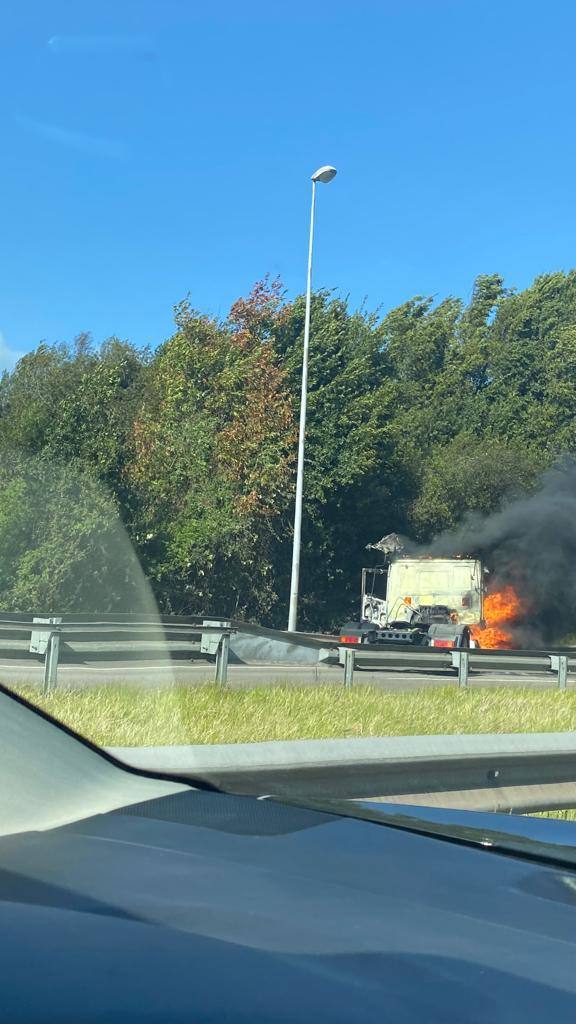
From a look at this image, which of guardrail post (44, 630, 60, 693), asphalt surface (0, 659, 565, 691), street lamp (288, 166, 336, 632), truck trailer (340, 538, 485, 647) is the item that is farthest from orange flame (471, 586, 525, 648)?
guardrail post (44, 630, 60, 693)

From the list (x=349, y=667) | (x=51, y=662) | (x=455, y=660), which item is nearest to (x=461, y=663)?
(x=455, y=660)

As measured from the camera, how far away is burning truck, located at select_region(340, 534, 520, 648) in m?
26.7

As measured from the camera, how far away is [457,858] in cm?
235

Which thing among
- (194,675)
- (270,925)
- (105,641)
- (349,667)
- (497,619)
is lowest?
(194,675)

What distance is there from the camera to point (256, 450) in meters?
35.9

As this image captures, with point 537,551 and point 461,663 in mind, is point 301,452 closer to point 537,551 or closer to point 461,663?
point 537,551

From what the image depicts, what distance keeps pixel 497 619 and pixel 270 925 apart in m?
27.0

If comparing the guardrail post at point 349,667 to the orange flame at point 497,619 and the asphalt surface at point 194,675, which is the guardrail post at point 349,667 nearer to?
the asphalt surface at point 194,675

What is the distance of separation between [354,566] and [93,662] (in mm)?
28349

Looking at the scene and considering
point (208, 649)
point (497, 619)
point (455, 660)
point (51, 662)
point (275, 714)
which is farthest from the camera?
point (497, 619)

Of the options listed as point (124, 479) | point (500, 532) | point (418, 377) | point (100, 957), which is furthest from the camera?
point (418, 377)

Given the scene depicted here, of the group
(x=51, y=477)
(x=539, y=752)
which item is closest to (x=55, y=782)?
(x=539, y=752)

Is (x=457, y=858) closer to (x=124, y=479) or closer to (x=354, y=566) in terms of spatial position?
(x=124, y=479)

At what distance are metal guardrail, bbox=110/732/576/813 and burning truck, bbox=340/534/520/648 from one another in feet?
60.0
